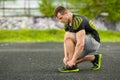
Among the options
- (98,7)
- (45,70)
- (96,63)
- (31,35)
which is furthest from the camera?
(98,7)

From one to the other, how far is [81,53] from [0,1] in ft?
62.0

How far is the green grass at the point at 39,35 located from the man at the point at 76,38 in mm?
13403

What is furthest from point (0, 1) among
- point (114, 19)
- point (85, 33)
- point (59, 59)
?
point (85, 33)

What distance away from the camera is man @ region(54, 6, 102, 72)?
9073mm

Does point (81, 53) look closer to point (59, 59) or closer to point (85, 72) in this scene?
point (85, 72)

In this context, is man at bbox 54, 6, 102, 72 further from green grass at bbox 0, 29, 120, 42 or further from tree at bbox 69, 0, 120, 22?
tree at bbox 69, 0, 120, 22

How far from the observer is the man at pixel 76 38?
9.07 metres

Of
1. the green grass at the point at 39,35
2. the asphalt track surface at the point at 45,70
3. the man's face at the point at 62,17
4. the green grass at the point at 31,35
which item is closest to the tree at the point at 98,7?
the green grass at the point at 39,35

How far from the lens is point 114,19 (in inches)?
1037

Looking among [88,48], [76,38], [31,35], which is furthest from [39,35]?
[76,38]

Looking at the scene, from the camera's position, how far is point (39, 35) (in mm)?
24172

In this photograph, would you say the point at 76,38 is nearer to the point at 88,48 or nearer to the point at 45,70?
the point at 88,48

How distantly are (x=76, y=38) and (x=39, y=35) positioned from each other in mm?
14995

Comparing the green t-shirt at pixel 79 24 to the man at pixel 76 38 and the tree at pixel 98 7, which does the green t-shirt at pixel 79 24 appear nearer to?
Answer: the man at pixel 76 38
